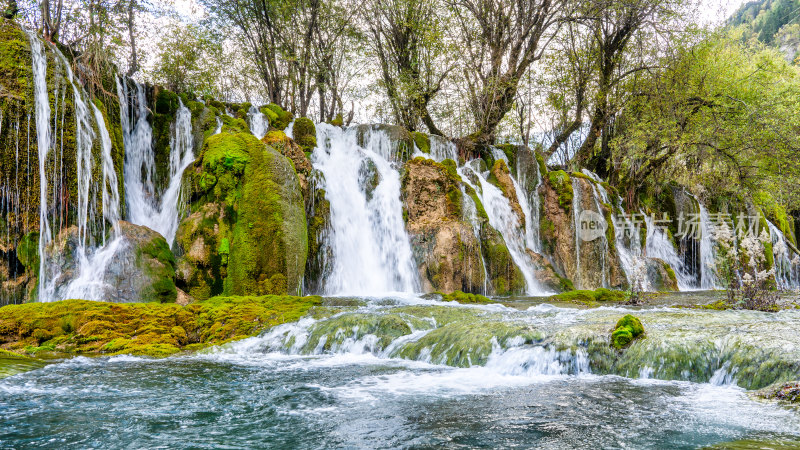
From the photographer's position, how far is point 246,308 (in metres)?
8.56

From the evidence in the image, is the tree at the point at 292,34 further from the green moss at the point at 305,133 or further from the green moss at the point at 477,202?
the green moss at the point at 477,202

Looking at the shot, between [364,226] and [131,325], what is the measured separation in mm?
A: 7689

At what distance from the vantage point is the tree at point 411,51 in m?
21.2

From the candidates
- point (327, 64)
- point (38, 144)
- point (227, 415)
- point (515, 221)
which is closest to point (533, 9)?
point (515, 221)

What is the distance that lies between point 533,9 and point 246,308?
645 inches

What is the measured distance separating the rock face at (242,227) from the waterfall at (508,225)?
23.0ft

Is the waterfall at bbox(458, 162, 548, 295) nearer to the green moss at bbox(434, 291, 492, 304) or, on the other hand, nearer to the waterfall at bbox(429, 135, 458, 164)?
the waterfall at bbox(429, 135, 458, 164)

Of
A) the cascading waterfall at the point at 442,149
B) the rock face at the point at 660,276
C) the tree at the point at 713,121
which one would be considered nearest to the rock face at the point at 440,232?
the cascading waterfall at the point at 442,149

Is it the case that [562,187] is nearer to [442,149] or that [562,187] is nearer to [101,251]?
Answer: [442,149]

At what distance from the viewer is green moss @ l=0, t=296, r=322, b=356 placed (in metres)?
6.95

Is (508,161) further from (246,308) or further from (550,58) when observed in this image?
(246,308)

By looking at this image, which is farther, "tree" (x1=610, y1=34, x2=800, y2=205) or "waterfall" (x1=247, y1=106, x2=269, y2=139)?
"tree" (x1=610, y1=34, x2=800, y2=205)

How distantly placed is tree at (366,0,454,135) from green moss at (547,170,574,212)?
268 inches

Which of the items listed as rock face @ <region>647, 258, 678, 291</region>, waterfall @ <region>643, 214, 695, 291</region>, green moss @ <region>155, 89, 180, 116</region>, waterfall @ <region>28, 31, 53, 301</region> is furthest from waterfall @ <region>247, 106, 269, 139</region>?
waterfall @ <region>643, 214, 695, 291</region>
